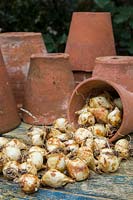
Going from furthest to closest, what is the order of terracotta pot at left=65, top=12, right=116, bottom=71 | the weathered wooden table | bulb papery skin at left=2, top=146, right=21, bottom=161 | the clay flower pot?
1. terracotta pot at left=65, top=12, right=116, bottom=71
2. the clay flower pot
3. bulb papery skin at left=2, top=146, right=21, bottom=161
4. the weathered wooden table

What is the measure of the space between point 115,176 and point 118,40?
4.46ft

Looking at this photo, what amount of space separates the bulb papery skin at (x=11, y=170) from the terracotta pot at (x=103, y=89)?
0.27 metres

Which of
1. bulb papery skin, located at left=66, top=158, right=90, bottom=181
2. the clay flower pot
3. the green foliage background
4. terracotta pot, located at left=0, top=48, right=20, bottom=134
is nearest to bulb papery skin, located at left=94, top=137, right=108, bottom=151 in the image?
bulb papery skin, located at left=66, top=158, right=90, bottom=181

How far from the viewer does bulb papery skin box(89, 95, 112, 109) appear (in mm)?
1001

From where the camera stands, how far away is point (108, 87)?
1046 millimetres

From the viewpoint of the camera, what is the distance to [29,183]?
28.4 inches

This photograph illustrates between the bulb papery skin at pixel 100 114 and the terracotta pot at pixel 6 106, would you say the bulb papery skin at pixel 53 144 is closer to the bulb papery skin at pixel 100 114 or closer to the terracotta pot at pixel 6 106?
the bulb papery skin at pixel 100 114

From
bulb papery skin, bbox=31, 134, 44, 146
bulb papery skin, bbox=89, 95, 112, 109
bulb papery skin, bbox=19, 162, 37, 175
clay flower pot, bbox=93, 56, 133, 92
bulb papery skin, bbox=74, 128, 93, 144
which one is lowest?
bulb papery skin, bbox=31, 134, 44, 146

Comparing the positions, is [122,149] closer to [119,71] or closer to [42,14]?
[119,71]

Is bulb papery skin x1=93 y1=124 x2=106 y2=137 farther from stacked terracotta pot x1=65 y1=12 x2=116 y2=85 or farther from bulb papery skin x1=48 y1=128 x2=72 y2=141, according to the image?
stacked terracotta pot x1=65 y1=12 x2=116 y2=85

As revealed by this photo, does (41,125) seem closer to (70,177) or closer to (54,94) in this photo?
(54,94)

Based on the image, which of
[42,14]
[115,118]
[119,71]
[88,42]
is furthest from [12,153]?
[42,14]

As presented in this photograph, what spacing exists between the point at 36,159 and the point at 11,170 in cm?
6

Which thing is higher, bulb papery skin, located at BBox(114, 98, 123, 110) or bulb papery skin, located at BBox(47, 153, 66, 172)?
bulb papery skin, located at BBox(114, 98, 123, 110)
